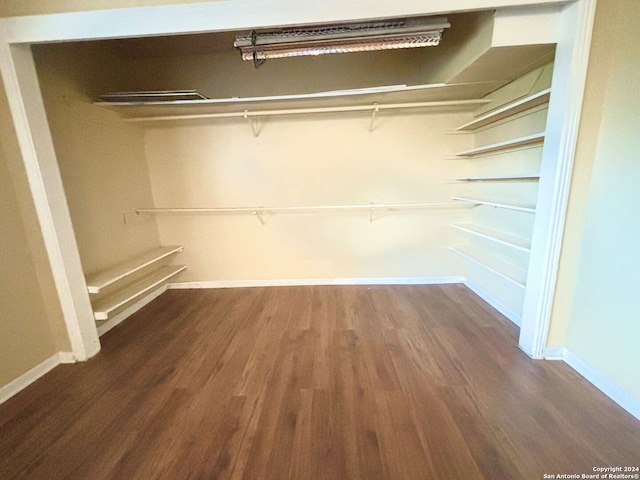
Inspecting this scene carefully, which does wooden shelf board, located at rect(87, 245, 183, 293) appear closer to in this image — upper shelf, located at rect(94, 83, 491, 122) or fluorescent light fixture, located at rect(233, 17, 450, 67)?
upper shelf, located at rect(94, 83, 491, 122)

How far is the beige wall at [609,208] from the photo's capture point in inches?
50.9

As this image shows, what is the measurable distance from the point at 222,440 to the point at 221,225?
209cm

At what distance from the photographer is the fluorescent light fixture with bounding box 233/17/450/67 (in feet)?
5.60

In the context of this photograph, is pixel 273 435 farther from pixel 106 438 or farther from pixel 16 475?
pixel 16 475

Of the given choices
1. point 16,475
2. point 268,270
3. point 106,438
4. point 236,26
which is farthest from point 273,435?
point 236,26

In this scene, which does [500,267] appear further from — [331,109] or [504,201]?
[331,109]

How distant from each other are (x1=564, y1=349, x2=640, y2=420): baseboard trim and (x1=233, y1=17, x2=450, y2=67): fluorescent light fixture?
84.9 inches

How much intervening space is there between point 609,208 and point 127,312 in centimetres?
349

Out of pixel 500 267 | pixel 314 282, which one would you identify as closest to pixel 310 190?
pixel 314 282

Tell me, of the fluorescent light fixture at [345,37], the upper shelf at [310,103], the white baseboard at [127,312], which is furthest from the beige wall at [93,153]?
the fluorescent light fixture at [345,37]

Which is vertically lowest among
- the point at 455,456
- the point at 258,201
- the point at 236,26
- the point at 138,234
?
the point at 455,456

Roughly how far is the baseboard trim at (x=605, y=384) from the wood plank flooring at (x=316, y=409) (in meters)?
0.05

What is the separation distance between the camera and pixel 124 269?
2.22m

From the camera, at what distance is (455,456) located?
3.67 feet
